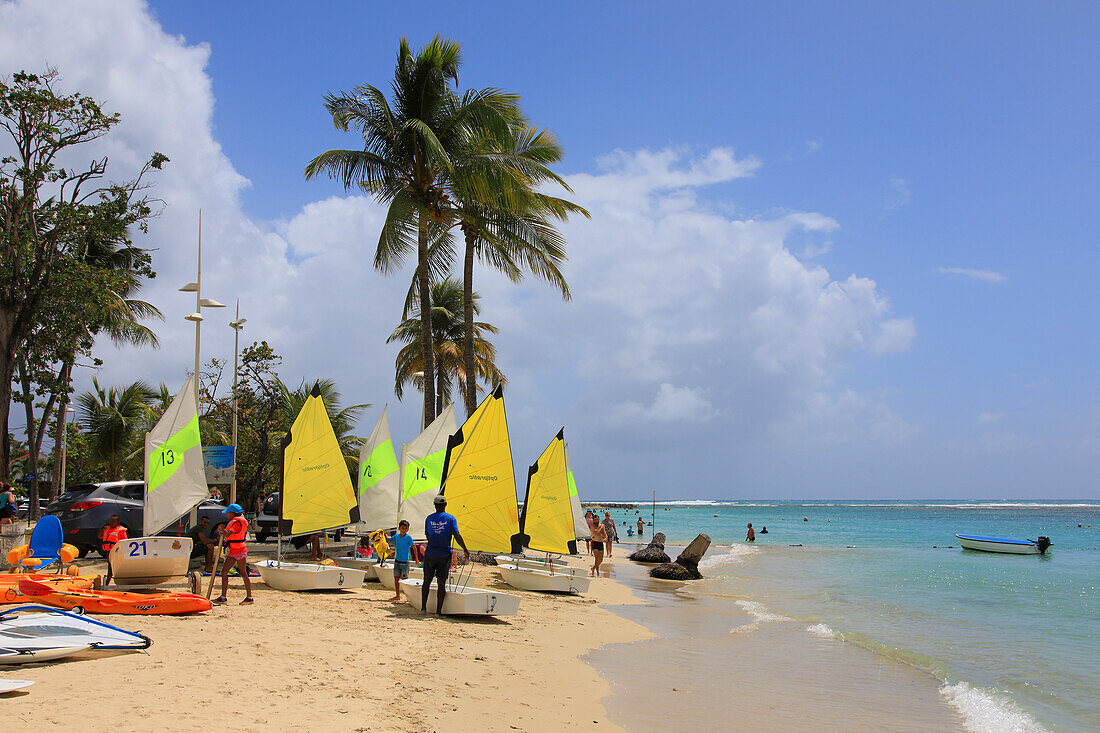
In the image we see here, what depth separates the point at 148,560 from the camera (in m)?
10.7

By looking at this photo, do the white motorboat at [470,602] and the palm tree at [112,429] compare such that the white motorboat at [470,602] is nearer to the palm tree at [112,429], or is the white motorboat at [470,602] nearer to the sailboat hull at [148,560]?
the sailboat hull at [148,560]

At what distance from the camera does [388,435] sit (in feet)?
54.0

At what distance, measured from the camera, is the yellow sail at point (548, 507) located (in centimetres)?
1504

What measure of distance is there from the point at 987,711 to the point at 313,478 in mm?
10569

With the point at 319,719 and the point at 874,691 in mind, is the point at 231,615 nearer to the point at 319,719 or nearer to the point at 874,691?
the point at 319,719

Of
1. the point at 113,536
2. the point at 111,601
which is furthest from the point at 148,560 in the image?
the point at 111,601

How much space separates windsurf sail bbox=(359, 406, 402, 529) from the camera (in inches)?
632

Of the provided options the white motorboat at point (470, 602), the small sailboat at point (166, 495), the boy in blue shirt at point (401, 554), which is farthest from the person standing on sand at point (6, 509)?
the white motorboat at point (470, 602)


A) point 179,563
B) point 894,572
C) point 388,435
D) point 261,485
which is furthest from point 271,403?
point 894,572

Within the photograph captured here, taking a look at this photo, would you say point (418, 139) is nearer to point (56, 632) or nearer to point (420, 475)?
point (420, 475)

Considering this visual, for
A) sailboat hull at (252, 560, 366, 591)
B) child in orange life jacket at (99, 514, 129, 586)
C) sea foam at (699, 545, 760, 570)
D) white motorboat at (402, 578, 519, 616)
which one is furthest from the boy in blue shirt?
sea foam at (699, 545, 760, 570)

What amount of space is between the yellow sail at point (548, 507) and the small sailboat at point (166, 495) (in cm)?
608

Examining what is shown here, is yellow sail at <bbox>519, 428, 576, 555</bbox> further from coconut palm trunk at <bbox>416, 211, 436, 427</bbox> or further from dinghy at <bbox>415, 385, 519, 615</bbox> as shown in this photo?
coconut palm trunk at <bbox>416, 211, 436, 427</bbox>

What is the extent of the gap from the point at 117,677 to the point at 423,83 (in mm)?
16432
